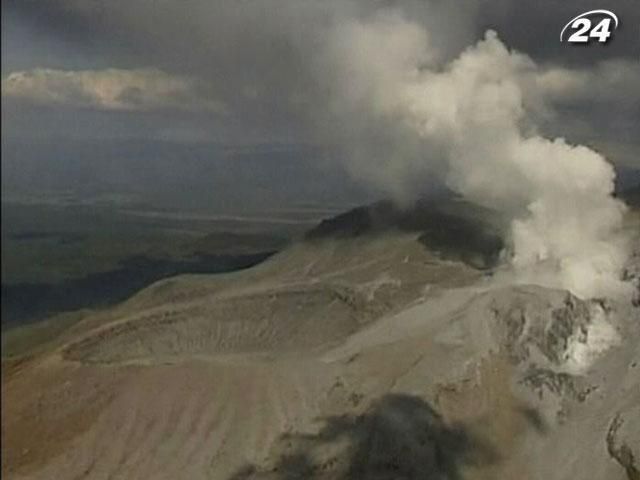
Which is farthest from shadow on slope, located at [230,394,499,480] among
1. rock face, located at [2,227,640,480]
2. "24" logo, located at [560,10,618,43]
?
"24" logo, located at [560,10,618,43]

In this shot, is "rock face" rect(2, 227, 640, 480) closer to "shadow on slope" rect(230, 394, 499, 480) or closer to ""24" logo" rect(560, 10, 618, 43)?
"shadow on slope" rect(230, 394, 499, 480)

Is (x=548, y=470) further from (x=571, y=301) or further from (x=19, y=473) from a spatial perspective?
(x=19, y=473)

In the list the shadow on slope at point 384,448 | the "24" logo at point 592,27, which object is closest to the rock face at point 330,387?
the shadow on slope at point 384,448

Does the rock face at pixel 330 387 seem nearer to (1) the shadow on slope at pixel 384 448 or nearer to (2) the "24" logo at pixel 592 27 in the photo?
(1) the shadow on slope at pixel 384 448

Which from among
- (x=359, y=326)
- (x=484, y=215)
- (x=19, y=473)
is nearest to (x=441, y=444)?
(x=359, y=326)

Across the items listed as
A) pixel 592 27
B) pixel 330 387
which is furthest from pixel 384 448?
pixel 592 27
